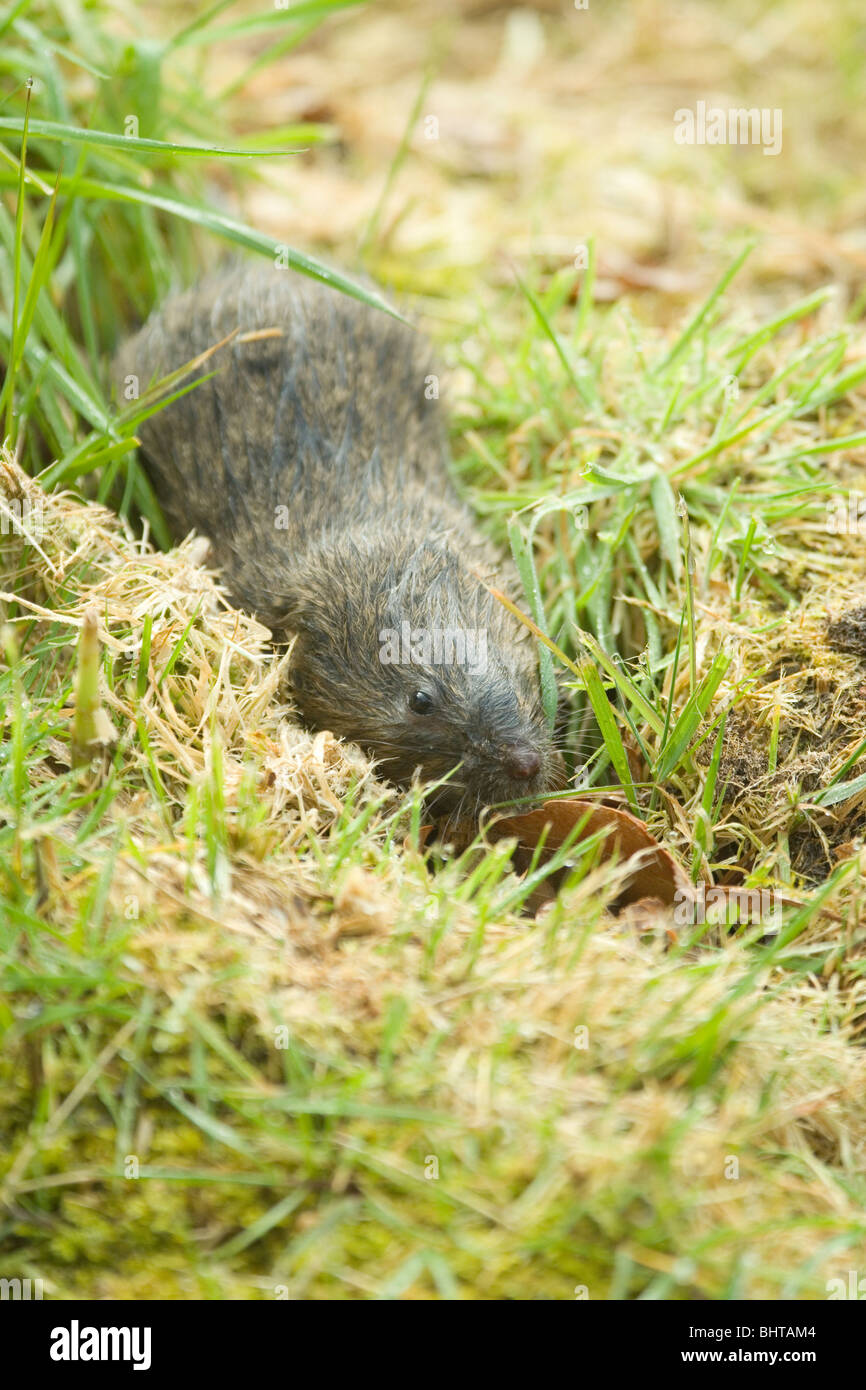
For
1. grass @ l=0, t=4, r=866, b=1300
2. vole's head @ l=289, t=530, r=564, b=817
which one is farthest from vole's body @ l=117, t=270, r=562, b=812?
grass @ l=0, t=4, r=866, b=1300

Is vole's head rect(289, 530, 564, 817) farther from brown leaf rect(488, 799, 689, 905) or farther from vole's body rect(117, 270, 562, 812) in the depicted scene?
brown leaf rect(488, 799, 689, 905)

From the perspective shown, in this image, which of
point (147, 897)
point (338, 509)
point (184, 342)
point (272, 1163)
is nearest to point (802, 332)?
point (338, 509)

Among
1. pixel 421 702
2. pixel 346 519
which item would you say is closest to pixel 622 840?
pixel 421 702

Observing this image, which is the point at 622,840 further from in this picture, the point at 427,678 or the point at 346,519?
the point at 346,519

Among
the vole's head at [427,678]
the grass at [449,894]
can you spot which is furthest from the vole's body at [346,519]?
the grass at [449,894]

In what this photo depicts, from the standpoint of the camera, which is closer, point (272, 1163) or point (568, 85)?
point (272, 1163)

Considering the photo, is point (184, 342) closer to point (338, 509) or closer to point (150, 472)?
Result: point (150, 472)

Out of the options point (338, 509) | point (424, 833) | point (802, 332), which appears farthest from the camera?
point (802, 332)
